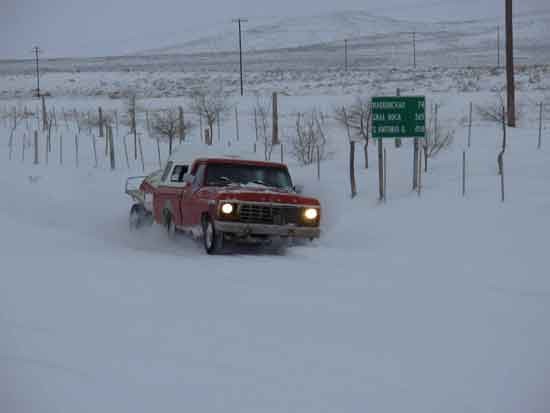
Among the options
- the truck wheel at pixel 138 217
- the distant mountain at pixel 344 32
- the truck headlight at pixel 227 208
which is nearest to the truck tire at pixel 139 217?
the truck wheel at pixel 138 217

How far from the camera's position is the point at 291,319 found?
8375mm

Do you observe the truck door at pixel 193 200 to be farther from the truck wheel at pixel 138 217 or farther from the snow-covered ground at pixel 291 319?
the truck wheel at pixel 138 217

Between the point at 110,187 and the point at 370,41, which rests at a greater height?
the point at 370,41

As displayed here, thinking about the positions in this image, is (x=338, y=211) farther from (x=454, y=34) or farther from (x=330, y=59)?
(x=454, y=34)

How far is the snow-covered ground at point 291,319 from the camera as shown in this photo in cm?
601

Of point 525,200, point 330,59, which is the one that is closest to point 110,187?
point 525,200


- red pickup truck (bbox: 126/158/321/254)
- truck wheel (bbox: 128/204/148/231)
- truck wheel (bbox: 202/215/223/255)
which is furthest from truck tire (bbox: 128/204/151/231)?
truck wheel (bbox: 202/215/223/255)

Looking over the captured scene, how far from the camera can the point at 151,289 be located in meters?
9.76

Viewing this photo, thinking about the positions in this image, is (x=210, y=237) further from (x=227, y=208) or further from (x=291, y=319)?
(x=291, y=319)

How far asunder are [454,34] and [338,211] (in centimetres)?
12514

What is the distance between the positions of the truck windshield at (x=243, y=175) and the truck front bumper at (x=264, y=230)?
106 cm

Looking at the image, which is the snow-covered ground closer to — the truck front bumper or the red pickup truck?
the truck front bumper

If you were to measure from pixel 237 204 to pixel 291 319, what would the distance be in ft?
18.2

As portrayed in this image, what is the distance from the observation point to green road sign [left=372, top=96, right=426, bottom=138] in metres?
19.8
